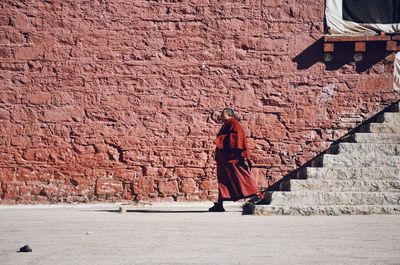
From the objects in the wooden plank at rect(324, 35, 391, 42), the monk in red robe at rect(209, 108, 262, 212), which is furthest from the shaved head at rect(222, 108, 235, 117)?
the wooden plank at rect(324, 35, 391, 42)

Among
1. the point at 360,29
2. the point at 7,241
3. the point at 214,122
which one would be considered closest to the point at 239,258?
the point at 7,241

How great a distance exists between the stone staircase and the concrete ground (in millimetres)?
370

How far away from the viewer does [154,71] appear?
40.5 feet

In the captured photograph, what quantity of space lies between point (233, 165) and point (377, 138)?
207 cm

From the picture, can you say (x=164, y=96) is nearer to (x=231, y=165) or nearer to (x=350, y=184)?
(x=231, y=165)

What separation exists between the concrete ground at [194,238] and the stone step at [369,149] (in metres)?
1.67

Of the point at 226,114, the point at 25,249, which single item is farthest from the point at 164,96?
the point at 25,249

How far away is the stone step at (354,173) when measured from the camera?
406 inches

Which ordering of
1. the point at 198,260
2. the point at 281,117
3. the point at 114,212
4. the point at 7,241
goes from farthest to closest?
the point at 281,117, the point at 114,212, the point at 7,241, the point at 198,260

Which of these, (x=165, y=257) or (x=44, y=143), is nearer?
(x=165, y=257)

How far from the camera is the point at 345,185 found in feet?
33.3

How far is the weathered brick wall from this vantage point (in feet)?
40.2

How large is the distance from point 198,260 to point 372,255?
52.4 inches

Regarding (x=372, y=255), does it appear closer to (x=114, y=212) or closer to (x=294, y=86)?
(x=114, y=212)
